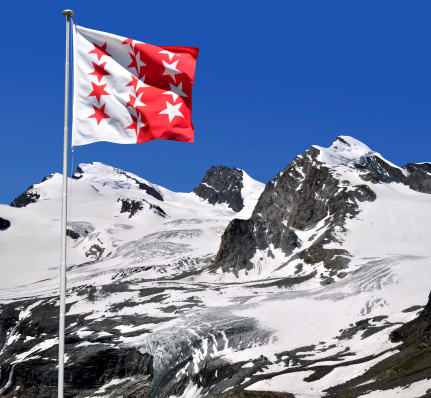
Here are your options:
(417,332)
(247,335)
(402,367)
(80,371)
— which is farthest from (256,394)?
(80,371)

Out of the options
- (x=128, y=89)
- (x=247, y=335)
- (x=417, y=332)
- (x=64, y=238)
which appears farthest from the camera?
(x=247, y=335)

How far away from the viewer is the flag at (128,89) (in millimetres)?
28734

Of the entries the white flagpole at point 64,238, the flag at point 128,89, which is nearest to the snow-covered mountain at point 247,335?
the flag at point 128,89

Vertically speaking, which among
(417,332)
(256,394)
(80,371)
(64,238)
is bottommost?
(256,394)

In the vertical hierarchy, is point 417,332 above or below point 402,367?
above

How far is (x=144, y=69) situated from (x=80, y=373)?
9260 cm

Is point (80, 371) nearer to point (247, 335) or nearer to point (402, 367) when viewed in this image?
point (247, 335)

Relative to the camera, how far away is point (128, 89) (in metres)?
30.0

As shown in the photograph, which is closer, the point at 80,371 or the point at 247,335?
the point at 80,371

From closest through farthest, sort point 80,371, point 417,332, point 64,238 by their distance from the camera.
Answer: point 64,238, point 417,332, point 80,371

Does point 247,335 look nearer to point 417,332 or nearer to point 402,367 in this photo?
point 417,332

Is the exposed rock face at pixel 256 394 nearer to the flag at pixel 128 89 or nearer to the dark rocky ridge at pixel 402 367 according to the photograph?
the dark rocky ridge at pixel 402 367

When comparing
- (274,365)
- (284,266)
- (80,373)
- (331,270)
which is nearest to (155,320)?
(80,373)

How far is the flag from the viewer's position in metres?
28.7
